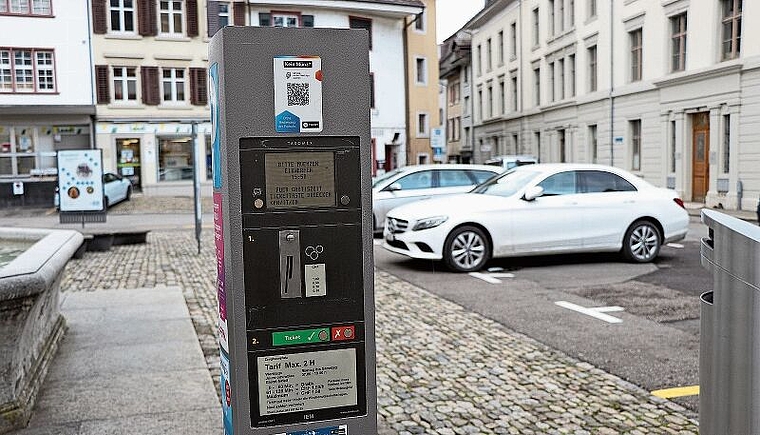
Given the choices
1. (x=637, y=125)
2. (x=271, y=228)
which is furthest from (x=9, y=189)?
(x=271, y=228)

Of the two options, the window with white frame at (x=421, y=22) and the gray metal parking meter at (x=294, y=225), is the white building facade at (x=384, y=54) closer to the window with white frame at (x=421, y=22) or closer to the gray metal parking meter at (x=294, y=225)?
the window with white frame at (x=421, y=22)

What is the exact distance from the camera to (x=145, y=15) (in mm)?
34469

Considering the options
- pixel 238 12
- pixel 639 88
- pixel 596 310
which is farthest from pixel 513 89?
pixel 596 310

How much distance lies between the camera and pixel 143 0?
3444cm

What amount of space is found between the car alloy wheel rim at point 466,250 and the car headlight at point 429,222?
0.31m

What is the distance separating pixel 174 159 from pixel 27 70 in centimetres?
733

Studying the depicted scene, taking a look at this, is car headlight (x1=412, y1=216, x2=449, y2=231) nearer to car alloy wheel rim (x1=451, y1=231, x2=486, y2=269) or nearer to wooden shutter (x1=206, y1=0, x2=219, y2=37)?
car alloy wheel rim (x1=451, y1=231, x2=486, y2=269)

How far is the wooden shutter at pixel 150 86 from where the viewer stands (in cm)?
3500

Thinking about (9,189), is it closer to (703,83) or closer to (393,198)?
(393,198)

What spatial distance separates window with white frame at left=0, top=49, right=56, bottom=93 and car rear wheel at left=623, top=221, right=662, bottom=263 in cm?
2563

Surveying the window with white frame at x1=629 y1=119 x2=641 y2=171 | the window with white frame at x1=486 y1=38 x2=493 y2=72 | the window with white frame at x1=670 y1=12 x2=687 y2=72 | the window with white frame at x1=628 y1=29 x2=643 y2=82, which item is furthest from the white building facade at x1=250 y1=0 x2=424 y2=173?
the window with white frame at x1=670 y1=12 x2=687 y2=72

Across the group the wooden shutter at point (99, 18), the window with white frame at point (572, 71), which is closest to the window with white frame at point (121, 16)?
the wooden shutter at point (99, 18)

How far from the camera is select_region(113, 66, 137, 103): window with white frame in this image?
34.8 metres

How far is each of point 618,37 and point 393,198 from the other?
1962 cm
